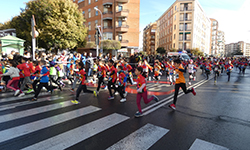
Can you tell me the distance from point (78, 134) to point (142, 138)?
149cm

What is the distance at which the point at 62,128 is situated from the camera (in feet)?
13.8

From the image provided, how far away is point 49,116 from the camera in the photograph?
5043 millimetres

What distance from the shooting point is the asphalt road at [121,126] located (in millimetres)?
3541

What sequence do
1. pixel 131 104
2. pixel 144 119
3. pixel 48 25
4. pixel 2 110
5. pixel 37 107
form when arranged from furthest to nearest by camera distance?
pixel 48 25 < pixel 131 104 < pixel 37 107 < pixel 2 110 < pixel 144 119

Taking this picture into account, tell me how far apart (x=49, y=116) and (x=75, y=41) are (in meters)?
22.6

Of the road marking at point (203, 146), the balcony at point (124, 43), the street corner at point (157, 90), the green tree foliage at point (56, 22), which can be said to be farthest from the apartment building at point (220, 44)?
the road marking at point (203, 146)

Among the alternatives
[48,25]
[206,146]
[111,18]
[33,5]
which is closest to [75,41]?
[48,25]

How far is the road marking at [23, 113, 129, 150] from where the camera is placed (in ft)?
11.1

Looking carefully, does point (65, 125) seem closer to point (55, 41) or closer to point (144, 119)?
point (144, 119)

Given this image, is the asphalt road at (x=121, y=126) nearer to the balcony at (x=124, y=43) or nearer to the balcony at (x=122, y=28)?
the balcony at (x=124, y=43)

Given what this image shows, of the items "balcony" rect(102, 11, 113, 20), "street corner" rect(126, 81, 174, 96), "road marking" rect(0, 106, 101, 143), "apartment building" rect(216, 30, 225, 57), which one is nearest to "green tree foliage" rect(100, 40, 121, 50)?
"balcony" rect(102, 11, 113, 20)

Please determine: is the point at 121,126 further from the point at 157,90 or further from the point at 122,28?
the point at 122,28

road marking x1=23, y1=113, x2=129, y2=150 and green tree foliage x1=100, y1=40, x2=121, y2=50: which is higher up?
green tree foliage x1=100, y1=40, x2=121, y2=50

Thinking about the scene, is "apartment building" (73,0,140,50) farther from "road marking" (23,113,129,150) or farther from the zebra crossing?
"road marking" (23,113,129,150)
